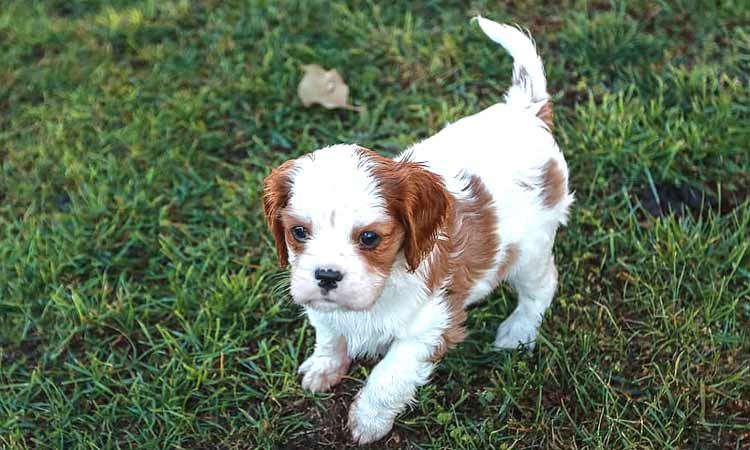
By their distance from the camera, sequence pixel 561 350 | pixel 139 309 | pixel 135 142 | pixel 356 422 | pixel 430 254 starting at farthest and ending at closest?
pixel 135 142 < pixel 139 309 < pixel 561 350 < pixel 356 422 < pixel 430 254

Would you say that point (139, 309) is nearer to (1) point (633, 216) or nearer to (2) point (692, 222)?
(1) point (633, 216)

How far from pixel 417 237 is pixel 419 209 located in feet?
0.31

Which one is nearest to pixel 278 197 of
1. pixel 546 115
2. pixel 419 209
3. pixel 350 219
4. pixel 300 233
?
pixel 300 233

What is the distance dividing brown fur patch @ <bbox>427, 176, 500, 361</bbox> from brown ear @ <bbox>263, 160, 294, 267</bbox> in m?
0.56

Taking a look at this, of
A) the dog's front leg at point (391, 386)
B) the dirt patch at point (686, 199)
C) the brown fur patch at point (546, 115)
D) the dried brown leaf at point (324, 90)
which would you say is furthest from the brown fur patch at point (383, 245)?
the dried brown leaf at point (324, 90)

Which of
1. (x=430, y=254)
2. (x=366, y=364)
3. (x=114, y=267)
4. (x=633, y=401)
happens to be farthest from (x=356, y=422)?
(x=114, y=267)

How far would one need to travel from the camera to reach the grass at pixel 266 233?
11.5 feet

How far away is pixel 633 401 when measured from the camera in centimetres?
345

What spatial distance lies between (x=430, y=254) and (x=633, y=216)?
158 centimetres

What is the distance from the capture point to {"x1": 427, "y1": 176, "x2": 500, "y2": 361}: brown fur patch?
304cm

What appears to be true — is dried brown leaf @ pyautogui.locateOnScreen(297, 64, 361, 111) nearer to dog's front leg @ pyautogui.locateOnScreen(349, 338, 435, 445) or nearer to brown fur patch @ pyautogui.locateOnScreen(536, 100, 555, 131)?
brown fur patch @ pyautogui.locateOnScreen(536, 100, 555, 131)

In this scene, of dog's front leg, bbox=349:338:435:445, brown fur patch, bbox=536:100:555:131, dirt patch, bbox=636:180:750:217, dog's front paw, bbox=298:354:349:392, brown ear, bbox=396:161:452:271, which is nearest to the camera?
brown ear, bbox=396:161:452:271

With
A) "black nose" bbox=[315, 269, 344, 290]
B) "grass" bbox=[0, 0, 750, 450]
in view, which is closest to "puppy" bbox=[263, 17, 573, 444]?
"black nose" bbox=[315, 269, 344, 290]

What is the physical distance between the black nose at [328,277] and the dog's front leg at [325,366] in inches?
36.2
